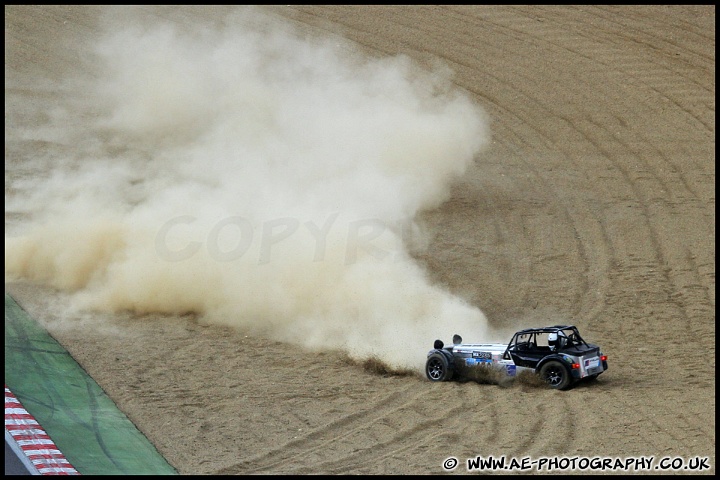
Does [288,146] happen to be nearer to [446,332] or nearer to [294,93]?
[294,93]

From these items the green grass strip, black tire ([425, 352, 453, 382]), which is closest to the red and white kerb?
the green grass strip

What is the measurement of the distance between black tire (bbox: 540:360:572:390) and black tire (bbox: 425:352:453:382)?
1329 millimetres

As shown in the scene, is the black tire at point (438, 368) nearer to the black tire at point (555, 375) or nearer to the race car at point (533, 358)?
the race car at point (533, 358)

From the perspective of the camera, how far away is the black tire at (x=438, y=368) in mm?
12672

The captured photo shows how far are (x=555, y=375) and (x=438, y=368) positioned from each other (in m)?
1.69

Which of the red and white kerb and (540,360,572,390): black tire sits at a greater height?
(540,360,572,390): black tire

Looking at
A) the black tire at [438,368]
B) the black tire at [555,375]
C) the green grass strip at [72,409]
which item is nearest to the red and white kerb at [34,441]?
the green grass strip at [72,409]

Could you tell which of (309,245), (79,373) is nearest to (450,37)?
(309,245)

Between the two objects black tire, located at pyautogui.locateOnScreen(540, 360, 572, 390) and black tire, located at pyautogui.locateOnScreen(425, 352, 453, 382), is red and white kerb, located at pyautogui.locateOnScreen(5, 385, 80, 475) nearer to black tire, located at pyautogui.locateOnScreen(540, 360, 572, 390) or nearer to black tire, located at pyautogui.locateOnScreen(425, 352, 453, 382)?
black tire, located at pyautogui.locateOnScreen(425, 352, 453, 382)

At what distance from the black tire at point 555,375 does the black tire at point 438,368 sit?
1.33 metres

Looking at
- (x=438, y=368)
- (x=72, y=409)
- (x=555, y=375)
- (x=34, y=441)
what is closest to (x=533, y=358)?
(x=555, y=375)

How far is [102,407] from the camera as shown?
1213 cm

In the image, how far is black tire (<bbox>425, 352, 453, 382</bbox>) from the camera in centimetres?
1267

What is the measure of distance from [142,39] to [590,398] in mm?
19658
